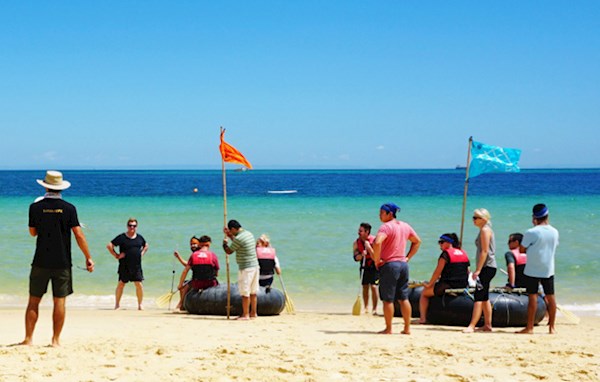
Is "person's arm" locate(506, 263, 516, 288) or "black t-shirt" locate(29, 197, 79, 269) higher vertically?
"black t-shirt" locate(29, 197, 79, 269)

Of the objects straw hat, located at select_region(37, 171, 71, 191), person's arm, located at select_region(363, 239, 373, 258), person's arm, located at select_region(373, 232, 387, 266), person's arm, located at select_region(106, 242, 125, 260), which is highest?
straw hat, located at select_region(37, 171, 71, 191)

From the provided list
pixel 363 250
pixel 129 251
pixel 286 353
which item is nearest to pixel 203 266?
pixel 129 251

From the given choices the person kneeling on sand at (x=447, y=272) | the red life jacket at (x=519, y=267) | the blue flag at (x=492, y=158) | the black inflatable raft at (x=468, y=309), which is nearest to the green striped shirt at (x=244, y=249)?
the person kneeling on sand at (x=447, y=272)

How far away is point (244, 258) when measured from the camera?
35.6ft

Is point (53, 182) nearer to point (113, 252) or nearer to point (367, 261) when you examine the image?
point (113, 252)

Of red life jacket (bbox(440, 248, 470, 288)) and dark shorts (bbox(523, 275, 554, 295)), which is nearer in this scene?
dark shorts (bbox(523, 275, 554, 295))

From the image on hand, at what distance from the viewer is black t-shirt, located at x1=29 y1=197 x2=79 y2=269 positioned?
23.8 feet

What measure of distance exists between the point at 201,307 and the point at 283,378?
524 centimetres

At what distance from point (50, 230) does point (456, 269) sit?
18.0 ft

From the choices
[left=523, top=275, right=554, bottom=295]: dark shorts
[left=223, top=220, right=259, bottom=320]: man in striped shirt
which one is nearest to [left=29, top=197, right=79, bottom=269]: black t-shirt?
[left=223, top=220, right=259, bottom=320]: man in striped shirt

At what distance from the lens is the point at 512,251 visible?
10992 millimetres

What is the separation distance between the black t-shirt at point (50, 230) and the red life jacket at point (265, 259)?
4804mm

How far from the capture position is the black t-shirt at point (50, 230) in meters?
7.25

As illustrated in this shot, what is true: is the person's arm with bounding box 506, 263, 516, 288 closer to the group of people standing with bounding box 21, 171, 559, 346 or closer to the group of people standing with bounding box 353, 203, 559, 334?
the group of people standing with bounding box 21, 171, 559, 346
